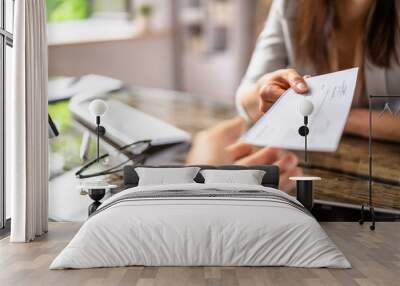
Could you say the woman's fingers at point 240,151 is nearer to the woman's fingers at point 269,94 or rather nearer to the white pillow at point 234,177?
the woman's fingers at point 269,94

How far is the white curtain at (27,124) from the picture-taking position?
5.57 meters

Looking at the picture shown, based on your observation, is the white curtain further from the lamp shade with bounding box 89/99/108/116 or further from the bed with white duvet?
the bed with white duvet

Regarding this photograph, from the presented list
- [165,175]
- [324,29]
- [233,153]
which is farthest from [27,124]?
[324,29]

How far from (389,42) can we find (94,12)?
3.13m

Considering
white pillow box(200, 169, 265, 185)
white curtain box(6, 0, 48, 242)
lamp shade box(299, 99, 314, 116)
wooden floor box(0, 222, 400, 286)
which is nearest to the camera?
wooden floor box(0, 222, 400, 286)

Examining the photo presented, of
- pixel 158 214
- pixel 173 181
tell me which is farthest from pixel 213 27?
pixel 158 214

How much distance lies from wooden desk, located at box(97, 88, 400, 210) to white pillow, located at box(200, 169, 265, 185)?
78 centimetres

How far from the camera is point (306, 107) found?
6578 millimetres

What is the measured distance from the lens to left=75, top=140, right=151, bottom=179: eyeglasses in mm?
6867

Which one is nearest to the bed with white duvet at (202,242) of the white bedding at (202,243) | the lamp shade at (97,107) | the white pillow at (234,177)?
the white bedding at (202,243)

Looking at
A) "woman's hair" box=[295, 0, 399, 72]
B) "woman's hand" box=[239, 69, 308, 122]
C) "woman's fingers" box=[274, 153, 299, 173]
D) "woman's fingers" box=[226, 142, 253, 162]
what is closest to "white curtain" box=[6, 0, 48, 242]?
"woman's fingers" box=[226, 142, 253, 162]

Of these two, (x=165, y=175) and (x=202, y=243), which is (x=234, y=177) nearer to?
(x=165, y=175)

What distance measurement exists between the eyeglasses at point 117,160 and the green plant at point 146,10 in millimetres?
1343

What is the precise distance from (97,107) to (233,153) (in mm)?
1497
